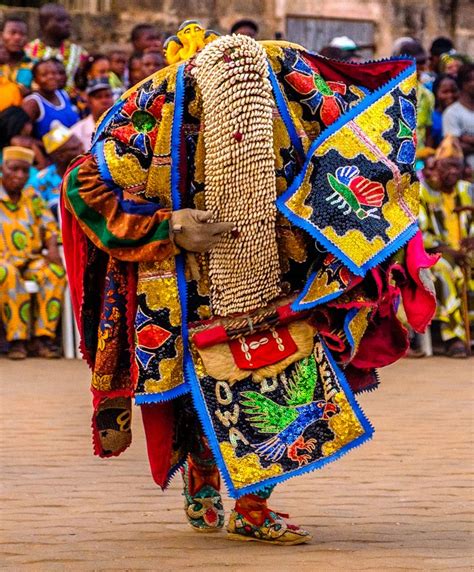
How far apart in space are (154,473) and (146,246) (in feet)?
2.82

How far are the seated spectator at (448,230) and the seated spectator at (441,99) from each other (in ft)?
3.78

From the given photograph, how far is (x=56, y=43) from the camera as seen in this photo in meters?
13.1

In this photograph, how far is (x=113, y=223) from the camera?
4.90 metres

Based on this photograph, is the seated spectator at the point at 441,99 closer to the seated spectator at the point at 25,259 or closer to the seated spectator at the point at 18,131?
the seated spectator at the point at 18,131

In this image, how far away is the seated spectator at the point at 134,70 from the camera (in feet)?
41.5

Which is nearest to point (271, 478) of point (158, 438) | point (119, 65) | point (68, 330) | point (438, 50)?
point (158, 438)

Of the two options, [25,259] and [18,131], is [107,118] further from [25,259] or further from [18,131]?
[18,131]

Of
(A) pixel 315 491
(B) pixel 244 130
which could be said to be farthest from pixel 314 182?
(A) pixel 315 491

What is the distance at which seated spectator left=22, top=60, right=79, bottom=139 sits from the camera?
11.8m

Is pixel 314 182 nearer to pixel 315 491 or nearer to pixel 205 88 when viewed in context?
pixel 205 88

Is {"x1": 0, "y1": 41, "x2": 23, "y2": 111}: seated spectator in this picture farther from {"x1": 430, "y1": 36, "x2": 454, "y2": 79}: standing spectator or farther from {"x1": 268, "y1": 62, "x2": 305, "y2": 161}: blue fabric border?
{"x1": 268, "y1": 62, "x2": 305, "y2": 161}: blue fabric border

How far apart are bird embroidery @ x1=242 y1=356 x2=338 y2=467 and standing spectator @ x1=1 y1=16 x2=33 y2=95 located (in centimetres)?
782

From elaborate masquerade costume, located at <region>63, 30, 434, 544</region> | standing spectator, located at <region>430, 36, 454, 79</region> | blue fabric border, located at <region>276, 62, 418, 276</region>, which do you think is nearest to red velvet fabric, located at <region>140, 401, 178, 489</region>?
elaborate masquerade costume, located at <region>63, 30, 434, 544</region>

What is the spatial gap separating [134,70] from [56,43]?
2.92ft
